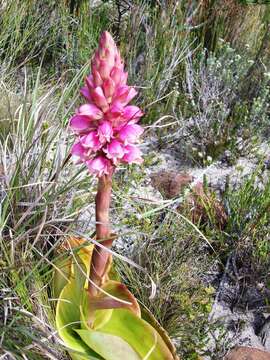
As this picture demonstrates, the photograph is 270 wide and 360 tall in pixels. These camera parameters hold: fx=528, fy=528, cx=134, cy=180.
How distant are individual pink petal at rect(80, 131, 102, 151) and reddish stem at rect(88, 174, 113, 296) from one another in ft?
0.34

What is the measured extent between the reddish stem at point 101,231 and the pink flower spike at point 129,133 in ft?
0.38

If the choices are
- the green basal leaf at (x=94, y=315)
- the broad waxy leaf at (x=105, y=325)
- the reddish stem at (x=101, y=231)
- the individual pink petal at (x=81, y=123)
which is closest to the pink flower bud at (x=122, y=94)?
the individual pink petal at (x=81, y=123)

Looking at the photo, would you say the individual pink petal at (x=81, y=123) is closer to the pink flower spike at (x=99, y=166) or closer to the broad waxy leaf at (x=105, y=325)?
the pink flower spike at (x=99, y=166)

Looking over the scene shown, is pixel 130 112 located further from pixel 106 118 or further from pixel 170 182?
pixel 170 182

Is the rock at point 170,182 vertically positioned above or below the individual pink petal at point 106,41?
below

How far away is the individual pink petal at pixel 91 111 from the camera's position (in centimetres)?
136

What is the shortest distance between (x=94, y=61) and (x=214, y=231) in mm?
1219

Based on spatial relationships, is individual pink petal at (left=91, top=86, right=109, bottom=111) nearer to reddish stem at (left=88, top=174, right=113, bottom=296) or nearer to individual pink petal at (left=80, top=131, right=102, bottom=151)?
individual pink petal at (left=80, top=131, right=102, bottom=151)

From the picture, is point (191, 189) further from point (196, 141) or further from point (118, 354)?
point (118, 354)

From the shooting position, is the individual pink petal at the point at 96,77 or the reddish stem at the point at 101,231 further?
the reddish stem at the point at 101,231

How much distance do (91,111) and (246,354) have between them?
47.0 inches

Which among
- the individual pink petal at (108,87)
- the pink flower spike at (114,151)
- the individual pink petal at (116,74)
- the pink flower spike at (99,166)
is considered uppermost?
the individual pink petal at (116,74)

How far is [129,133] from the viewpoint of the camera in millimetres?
1412

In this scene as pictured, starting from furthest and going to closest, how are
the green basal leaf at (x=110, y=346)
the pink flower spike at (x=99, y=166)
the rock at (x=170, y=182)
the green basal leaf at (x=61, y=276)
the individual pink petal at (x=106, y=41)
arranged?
the rock at (x=170, y=182), the green basal leaf at (x=61, y=276), the green basal leaf at (x=110, y=346), the pink flower spike at (x=99, y=166), the individual pink petal at (x=106, y=41)
